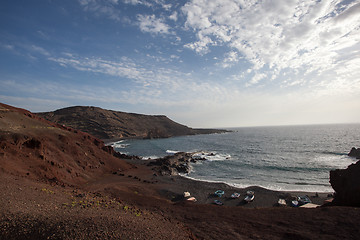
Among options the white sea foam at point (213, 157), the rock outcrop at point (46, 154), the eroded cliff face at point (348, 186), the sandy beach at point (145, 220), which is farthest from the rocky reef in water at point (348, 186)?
the white sea foam at point (213, 157)

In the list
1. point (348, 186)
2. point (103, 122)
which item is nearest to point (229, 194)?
point (348, 186)

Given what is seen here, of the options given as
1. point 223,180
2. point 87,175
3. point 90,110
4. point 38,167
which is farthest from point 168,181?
point 90,110

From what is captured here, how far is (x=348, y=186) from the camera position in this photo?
1620 centimetres

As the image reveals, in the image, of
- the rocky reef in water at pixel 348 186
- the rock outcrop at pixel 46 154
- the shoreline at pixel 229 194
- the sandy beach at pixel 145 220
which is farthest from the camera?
the shoreline at pixel 229 194

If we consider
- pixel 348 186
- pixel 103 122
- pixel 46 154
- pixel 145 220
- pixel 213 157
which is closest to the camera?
pixel 145 220

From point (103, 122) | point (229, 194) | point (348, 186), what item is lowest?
point (229, 194)

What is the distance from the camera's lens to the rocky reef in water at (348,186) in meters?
15.5

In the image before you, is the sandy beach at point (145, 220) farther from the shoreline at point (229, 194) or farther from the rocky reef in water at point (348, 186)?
the shoreline at point (229, 194)

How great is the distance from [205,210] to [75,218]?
42.0 feet

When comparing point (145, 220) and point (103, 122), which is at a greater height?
point (103, 122)

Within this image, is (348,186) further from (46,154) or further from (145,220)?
(46,154)

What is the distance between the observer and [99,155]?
40375 mm

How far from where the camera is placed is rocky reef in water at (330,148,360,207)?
15.5 metres

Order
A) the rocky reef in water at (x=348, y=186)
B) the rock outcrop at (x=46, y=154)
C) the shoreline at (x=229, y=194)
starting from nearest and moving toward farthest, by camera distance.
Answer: the rocky reef in water at (x=348, y=186), the rock outcrop at (x=46, y=154), the shoreline at (x=229, y=194)
